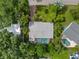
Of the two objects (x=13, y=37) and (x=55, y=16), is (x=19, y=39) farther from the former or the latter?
(x=55, y=16)

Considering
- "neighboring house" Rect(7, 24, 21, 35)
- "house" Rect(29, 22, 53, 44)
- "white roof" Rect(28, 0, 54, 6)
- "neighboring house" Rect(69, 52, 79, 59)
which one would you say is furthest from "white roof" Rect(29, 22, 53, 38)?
"neighboring house" Rect(69, 52, 79, 59)

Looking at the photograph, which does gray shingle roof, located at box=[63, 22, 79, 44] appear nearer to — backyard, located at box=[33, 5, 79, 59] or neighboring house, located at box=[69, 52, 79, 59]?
backyard, located at box=[33, 5, 79, 59]

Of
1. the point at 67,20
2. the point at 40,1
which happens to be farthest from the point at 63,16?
the point at 40,1

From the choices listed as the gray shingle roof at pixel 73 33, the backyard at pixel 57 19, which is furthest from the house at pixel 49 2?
the gray shingle roof at pixel 73 33

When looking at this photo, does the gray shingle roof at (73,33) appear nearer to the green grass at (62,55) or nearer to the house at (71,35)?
the house at (71,35)

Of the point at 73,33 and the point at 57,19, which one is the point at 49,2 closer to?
the point at 57,19

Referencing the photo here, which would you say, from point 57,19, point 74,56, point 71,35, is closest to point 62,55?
point 74,56
